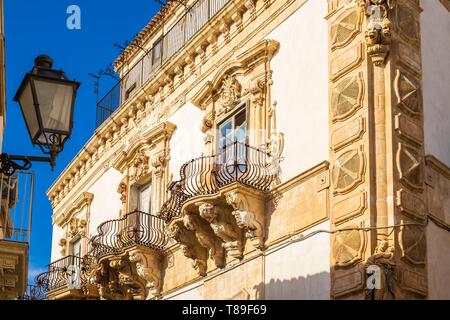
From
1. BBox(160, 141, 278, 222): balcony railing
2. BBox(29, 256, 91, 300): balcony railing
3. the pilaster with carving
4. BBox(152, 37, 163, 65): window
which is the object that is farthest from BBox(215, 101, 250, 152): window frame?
BBox(29, 256, 91, 300): balcony railing

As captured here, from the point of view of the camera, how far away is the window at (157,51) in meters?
25.8

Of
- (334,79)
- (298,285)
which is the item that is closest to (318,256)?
(298,285)

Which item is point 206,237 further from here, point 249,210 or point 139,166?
point 139,166

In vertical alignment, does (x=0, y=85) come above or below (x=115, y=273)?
above

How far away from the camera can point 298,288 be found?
Answer: 1777 cm

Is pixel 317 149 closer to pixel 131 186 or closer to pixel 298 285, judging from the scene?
pixel 298 285

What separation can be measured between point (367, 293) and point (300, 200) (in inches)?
103

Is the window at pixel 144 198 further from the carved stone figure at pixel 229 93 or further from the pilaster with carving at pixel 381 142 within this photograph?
the pilaster with carving at pixel 381 142

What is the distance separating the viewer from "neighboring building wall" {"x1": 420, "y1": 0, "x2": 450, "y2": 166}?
18031mm

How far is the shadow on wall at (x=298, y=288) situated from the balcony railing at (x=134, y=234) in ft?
13.9

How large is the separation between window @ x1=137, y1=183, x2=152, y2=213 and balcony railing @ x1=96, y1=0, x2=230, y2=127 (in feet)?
8.21

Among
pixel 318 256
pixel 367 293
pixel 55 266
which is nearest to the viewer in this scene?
pixel 367 293

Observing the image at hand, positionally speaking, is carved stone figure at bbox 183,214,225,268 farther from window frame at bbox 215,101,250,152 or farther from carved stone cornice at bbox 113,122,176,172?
carved stone cornice at bbox 113,122,176,172

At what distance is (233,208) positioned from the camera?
63.0 ft
